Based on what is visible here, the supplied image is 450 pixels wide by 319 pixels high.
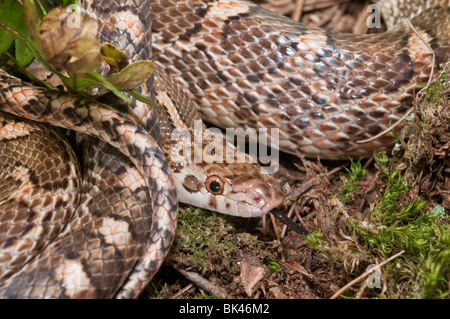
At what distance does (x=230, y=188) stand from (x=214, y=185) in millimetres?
158

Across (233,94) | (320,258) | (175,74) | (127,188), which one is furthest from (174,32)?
(320,258)

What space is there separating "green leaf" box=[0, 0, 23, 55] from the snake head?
6.64ft

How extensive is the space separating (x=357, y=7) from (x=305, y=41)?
2.19m

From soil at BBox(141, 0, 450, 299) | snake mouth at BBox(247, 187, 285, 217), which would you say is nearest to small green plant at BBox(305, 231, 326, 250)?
soil at BBox(141, 0, 450, 299)

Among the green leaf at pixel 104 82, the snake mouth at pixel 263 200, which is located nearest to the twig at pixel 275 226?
the snake mouth at pixel 263 200

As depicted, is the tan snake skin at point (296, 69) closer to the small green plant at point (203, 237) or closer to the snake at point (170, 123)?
the snake at point (170, 123)

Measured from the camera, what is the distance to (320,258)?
458 centimetres

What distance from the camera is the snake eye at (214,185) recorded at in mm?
4836

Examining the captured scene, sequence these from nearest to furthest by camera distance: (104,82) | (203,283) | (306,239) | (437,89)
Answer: (104,82) < (203,283) < (306,239) < (437,89)

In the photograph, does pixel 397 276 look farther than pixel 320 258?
No

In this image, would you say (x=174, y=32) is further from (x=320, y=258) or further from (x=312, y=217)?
(x=320, y=258)

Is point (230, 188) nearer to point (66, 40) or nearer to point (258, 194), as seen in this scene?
point (258, 194)

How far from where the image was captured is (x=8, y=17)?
4820mm

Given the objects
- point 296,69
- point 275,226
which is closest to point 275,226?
point 275,226
